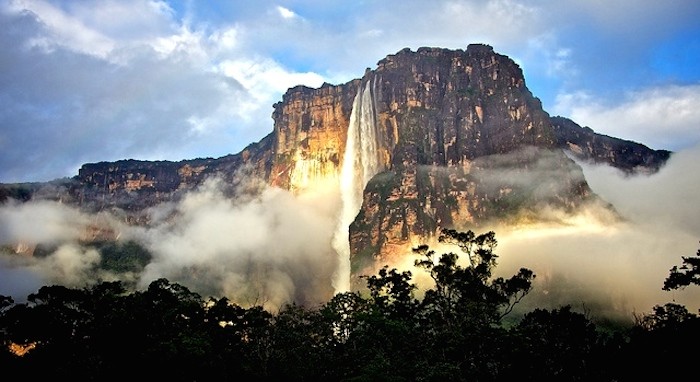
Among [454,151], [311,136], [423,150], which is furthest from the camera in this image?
[311,136]

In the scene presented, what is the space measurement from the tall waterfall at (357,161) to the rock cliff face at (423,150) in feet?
1.04

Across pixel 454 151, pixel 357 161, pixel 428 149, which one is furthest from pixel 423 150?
pixel 357 161

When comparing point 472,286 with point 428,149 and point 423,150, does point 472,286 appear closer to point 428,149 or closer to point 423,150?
point 423,150

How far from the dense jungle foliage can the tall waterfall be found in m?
105

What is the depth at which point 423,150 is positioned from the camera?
164m

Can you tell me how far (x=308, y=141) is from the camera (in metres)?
183

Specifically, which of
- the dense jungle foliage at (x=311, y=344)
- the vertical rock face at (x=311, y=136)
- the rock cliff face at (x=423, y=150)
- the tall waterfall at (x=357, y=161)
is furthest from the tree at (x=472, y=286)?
the vertical rock face at (x=311, y=136)

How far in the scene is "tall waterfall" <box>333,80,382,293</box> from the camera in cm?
16788

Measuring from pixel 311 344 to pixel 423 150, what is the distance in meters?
114

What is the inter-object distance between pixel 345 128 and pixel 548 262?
7541 cm

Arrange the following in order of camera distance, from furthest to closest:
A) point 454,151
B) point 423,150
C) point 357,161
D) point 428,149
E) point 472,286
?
point 357,161, point 428,149, point 454,151, point 423,150, point 472,286

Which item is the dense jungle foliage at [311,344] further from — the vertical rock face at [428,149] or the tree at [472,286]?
the vertical rock face at [428,149]

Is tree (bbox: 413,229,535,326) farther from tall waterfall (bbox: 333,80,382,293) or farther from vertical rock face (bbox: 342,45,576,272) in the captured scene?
tall waterfall (bbox: 333,80,382,293)

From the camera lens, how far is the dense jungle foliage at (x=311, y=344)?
40.9 meters
